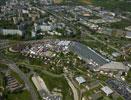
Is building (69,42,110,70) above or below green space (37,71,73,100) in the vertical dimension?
above

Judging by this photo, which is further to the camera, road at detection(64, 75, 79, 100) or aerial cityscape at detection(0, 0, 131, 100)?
aerial cityscape at detection(0, 0, 131, 100)

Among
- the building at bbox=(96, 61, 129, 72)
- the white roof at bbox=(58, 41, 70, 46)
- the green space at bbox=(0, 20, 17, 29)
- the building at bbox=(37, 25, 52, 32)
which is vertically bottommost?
the building at bbox=(96, 61, 129, 72)

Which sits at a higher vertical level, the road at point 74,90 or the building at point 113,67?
the building at point 113,67

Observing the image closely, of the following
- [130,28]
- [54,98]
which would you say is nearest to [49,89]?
[54,98]

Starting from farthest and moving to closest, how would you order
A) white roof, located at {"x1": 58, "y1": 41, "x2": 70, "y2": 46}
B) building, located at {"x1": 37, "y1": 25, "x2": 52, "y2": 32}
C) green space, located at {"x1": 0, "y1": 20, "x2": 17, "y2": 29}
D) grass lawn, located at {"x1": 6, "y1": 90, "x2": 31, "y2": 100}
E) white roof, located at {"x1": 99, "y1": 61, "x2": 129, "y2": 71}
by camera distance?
building, located at {"x1": 37, "y1": 25, "x2": 52, "y2": 32}
green space, located at {"x1": 0, "y1": 20, "x2": 17, "y2": 29}
white roof, located at {"x1": 58, "y1": 41, "x2": 70, "y2": 46}
white roof, located at {"x1": 99, "y1": 61, "x2": 129, "y2": 71}
grass lawn, located at {"x1": 6, "y1": 90, "x2": 31, "y2": 100}

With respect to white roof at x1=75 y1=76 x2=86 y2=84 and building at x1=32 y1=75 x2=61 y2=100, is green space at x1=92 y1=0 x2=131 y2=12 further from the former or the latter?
building at x1=32 y1=75 x2=61 y2=100

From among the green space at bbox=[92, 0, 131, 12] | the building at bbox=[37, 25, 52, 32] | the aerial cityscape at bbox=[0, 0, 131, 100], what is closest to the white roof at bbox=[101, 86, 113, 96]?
the aerial cityscape at bbox=[0, 0, 131, 100]

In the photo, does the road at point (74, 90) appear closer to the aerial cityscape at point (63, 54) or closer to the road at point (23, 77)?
the aerial cityscape at point (63, 54)

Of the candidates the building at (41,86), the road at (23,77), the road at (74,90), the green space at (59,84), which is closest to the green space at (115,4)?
the road at (23,77)
